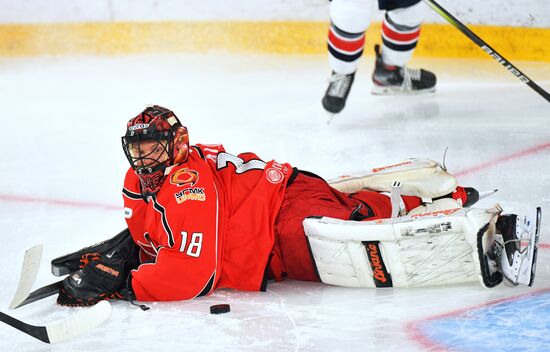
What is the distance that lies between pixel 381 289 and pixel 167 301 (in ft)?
1.66

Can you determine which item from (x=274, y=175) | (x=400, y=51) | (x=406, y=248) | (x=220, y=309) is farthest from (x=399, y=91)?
(x=220, y=309)

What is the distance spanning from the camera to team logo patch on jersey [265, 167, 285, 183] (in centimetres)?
237

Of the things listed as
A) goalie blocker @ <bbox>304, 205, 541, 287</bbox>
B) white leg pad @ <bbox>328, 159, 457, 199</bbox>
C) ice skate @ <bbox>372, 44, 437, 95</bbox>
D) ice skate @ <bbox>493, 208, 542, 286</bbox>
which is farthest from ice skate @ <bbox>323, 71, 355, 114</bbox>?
ice skate @ <bbox>493, 208, 542, 286</bbox>

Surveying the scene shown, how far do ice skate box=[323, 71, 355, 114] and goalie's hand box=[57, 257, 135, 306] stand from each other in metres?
1.90

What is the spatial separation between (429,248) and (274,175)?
1.50 feet

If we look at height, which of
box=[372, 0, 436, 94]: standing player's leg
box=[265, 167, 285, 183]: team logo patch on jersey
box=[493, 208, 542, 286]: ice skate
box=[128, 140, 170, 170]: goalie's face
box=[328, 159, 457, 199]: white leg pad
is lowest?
box=[493, 208, 542, 286]: ice skate

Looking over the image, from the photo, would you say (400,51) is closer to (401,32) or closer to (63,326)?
(401,32)

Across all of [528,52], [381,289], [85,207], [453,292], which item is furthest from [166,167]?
[528,52]

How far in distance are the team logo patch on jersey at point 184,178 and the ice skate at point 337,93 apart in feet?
5.92

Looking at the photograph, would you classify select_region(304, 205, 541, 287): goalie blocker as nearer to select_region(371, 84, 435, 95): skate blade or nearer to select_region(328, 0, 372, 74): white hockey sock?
select_region(328, 0, 372, 74): white hockey sock

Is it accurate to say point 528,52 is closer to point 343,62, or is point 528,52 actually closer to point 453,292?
point 343,62

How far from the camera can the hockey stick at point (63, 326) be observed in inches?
78.9

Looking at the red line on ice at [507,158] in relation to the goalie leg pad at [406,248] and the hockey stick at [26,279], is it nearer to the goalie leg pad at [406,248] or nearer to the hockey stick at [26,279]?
the goalie leg pad at [406,248]

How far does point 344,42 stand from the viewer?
3.86 m
